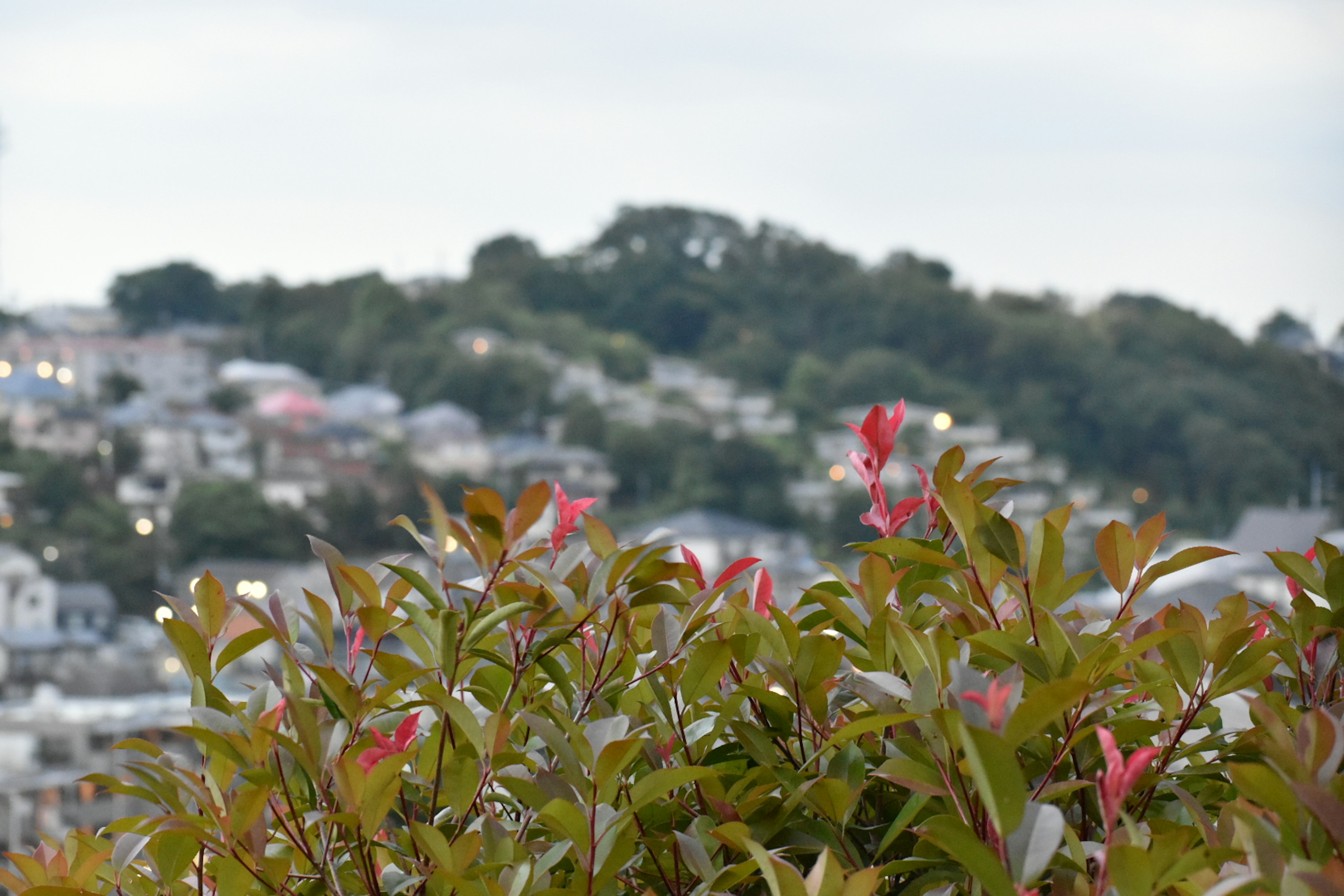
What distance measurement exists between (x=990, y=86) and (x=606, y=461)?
20581mm

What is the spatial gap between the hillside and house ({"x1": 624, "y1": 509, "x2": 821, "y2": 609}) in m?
2.84

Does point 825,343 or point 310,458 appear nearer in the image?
point 310,458

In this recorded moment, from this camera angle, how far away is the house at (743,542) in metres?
20.1

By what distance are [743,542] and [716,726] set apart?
22.1 m

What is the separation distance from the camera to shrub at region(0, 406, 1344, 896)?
0.47m

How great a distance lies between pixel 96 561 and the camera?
21203mm

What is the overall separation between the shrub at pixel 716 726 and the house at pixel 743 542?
696 inches

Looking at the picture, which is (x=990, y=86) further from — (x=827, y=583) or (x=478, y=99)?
(x=827, y=583)

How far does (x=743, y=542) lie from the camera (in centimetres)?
2259

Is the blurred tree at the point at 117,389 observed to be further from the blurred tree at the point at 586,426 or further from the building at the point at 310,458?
the blurred tree at the point at 586,426

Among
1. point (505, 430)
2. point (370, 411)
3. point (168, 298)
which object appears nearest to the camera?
point (370, 411)

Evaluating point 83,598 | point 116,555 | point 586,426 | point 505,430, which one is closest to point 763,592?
point 83,598

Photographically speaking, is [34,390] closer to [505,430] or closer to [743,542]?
[505,430]

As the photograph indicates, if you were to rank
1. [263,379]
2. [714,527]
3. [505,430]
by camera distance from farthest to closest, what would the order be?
[263,379] → [505,430] → [714,527]
